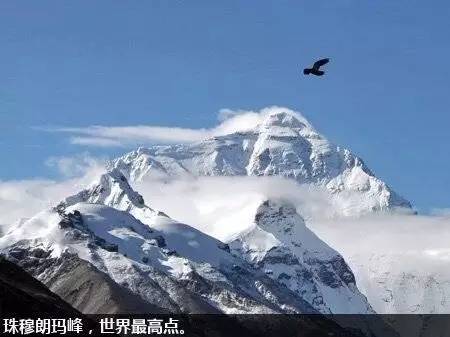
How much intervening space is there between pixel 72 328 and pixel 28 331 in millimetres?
7798

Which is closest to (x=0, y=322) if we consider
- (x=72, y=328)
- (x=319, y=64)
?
(x=72, y=328)

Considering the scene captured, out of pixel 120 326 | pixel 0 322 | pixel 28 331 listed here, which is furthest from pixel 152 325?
pixel 0 322

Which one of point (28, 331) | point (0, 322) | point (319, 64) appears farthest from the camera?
point (0, 322)

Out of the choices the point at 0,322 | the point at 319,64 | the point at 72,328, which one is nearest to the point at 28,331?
the point at 72,328

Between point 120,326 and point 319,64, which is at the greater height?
point 319,64

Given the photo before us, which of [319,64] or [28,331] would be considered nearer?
[319,64]

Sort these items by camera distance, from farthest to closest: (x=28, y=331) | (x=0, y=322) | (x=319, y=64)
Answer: (x=0, y=322) → (x=28, y=331) → (x=319, y=64)

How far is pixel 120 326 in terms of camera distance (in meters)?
159

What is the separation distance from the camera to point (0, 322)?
7554 inches

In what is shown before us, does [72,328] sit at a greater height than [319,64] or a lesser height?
lesser

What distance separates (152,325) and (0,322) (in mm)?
42624

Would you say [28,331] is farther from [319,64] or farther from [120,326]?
[319,64]

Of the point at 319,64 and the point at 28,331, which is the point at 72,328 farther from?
the point at 319,64

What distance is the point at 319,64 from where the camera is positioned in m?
138
